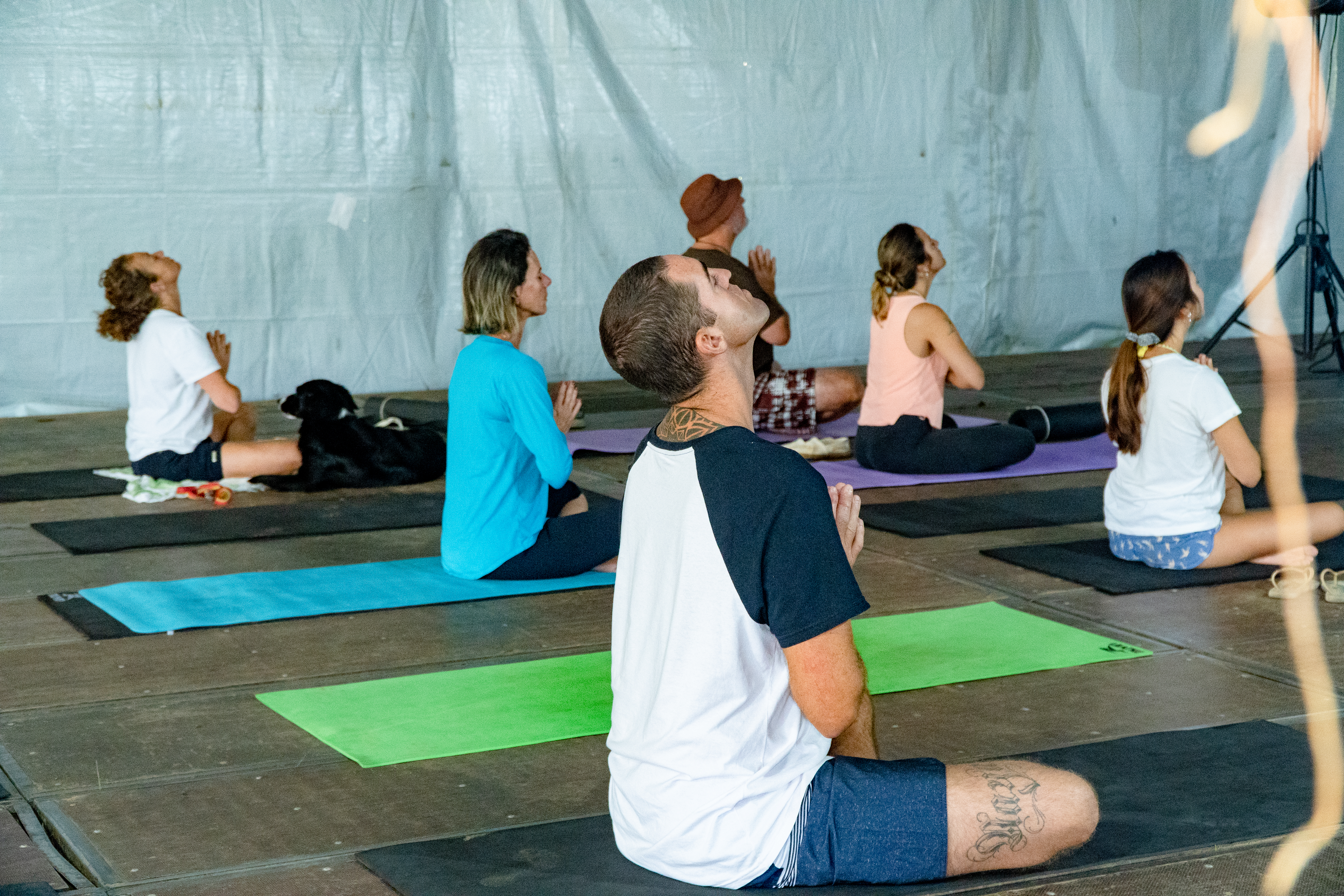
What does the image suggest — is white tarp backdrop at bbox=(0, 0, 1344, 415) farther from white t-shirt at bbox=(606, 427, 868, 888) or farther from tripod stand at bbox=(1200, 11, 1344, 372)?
white t-shirt at bbox=(606, 427, 868, 888)

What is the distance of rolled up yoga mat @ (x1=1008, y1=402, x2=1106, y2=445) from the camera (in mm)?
6793

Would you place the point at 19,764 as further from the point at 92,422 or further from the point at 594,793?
the point at 92,422

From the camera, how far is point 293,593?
14.3ft

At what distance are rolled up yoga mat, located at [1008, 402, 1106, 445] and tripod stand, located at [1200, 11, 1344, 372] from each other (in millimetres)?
1284

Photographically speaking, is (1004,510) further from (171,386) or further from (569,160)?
(569,160)

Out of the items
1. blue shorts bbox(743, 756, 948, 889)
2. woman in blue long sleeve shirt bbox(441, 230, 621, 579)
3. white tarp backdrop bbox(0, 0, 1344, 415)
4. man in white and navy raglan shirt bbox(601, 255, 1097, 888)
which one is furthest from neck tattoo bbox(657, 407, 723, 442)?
white tarp backdrop bbox(0, 0, 1344, 415)

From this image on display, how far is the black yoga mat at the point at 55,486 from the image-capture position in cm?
594

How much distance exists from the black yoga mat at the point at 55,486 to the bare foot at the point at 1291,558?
170 inches

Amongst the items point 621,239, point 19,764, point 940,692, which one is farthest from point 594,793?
point 621,239

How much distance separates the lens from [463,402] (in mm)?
4262

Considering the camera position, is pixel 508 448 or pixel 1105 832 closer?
pixel 1105 832

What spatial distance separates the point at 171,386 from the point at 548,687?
306 cm

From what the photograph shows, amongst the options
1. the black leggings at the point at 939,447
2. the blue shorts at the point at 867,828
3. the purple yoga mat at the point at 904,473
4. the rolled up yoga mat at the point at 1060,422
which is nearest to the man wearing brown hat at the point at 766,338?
the purple yoga mat at the point at 904,473

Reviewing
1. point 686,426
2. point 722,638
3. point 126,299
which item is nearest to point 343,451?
point 126,299
